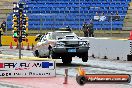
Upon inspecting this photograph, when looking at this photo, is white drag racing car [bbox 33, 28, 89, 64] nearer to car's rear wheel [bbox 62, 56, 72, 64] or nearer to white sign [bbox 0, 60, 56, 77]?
car's rear wheel [bbox 62, 56, 72, 64]

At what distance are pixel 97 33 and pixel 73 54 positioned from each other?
22.9m

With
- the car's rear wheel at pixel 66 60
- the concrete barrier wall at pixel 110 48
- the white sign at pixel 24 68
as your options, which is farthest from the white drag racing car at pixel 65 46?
the white sign at pixel 24 68

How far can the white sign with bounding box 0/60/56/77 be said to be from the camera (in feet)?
52.0

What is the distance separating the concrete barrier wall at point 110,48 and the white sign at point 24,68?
10.8 meters

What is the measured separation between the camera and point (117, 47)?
88.9ft

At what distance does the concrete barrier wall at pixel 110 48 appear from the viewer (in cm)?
2647

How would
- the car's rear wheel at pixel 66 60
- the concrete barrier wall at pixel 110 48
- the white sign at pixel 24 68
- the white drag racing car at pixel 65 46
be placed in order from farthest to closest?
1. the concrete barrier wall at pixel 110 48
2. the car's rear wheel at pixel 66 60
3. the white drag racing car at pixel 65 46
4. the white sign at pixel 24 68

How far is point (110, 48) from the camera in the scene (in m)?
27.8

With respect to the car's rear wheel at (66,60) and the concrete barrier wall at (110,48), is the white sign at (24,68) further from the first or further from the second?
the concrete barrier wall at (110,48)

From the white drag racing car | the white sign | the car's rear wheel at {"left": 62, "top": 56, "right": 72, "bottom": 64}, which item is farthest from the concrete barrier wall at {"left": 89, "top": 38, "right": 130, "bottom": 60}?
the white sign

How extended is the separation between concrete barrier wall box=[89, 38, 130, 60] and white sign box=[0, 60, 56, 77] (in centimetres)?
1081

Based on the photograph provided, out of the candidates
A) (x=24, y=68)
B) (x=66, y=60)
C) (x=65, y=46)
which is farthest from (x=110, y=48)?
(x=24, y=68)

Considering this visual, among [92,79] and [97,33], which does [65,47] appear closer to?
[92,79]

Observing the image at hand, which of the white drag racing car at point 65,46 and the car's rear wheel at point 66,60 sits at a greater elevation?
the white drag racing car at point 65,46
